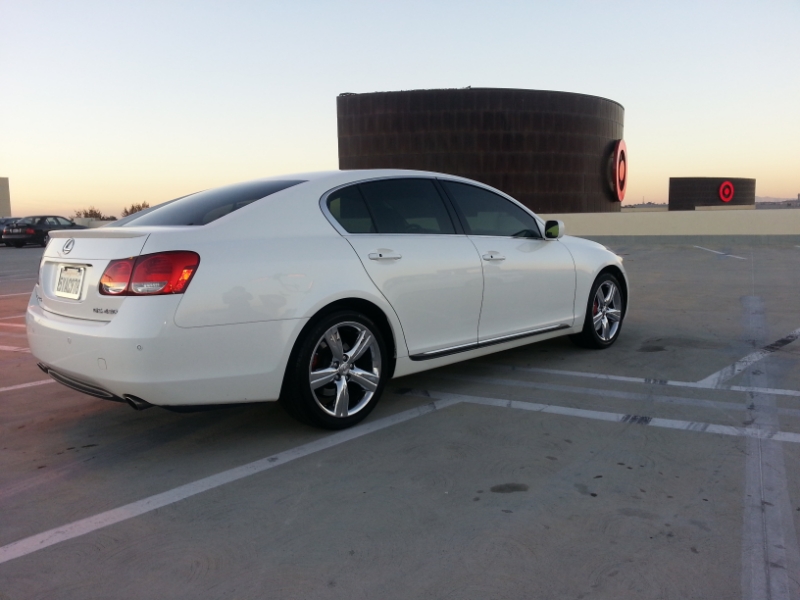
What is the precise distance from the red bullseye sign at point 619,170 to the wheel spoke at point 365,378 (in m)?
42.9

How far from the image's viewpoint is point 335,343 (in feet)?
13.4

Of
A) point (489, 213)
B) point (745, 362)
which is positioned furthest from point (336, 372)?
point (745, 362)

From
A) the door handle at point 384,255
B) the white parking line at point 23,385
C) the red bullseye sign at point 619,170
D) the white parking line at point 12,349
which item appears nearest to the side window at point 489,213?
the door handle at point 384,255

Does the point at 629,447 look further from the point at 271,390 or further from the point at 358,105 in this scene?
the point at 358,105

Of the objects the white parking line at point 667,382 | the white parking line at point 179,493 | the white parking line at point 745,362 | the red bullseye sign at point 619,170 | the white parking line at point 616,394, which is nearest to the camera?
the white parking line at point 179,493

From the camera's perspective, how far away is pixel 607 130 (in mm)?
44031

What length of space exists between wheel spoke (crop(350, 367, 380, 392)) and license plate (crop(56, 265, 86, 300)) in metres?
1.57

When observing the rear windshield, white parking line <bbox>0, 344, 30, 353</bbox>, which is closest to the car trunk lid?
the rear windshield

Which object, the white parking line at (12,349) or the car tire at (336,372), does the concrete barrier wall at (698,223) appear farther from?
the car tire at (336,372)

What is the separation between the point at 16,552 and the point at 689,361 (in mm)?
5058

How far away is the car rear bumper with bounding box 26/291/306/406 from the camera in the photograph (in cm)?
342

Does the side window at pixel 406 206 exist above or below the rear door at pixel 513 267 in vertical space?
above

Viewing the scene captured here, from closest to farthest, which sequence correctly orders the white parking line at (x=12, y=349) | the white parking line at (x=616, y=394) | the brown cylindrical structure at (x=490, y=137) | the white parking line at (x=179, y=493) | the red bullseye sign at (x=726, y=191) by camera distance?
the white parking line at (x=179, y=493) → the white parking line at (x=616, y=394) → the white parking line at (x=12, y=349) → the brown cylindrical structure at (x=490, y=137) → the red bullseye sign at (x=726, y=191)

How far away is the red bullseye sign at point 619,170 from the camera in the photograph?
145 feet
